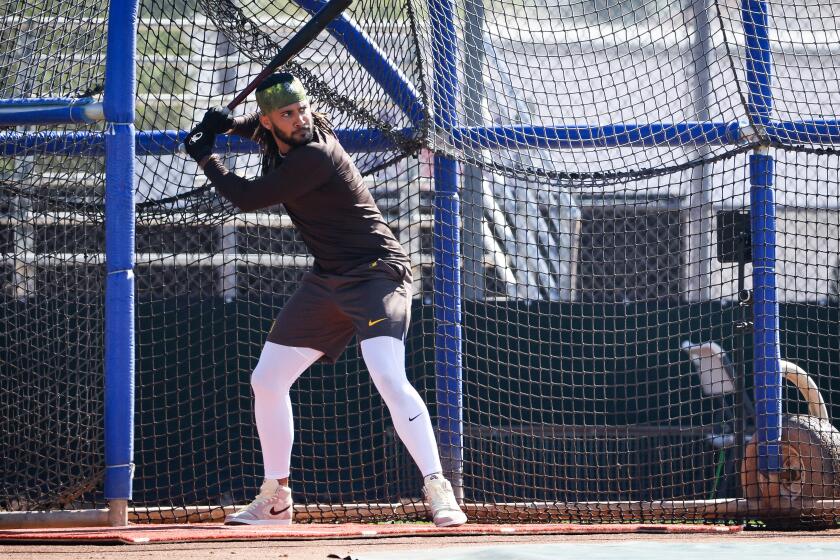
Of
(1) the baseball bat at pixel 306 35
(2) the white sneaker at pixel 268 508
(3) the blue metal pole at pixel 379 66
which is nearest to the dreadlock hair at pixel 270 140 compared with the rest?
(1) the baseball bat at pixel 306 35

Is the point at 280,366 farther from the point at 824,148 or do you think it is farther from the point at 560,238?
the point at 560,238

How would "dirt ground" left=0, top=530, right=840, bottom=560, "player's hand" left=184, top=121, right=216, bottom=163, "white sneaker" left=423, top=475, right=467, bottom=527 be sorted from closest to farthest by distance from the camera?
"dirt ground" left=0, top=530, right=840, bottom=560, "white sneaker" left=423, top=475, right=467, bottom=527, "player's hand" left=184, top=121, right=216, bottom=163

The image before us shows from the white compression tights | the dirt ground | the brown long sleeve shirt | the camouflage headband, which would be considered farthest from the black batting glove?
the dirt ground

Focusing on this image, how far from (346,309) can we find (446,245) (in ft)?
5.16

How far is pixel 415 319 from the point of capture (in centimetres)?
818

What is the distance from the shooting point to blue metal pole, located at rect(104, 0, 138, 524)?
17.8 feet

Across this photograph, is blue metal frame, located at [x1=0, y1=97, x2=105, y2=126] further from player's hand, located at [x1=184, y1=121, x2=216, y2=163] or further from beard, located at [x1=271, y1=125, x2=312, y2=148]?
beard, located at [x1=271, y1=125, x2=312, y2=148]

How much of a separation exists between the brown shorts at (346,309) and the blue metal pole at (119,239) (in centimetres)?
89

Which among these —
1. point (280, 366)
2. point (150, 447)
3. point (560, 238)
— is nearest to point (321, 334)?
point (280, 366)

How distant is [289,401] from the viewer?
5.04m

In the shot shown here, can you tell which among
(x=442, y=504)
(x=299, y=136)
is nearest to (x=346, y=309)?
(x=299, y=136)

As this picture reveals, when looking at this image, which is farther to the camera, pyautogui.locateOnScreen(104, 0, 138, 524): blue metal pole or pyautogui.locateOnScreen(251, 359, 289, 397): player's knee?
pyautogui.locateOnScreen(104, 0, 138, 524): blue metal pole

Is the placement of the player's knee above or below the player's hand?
below

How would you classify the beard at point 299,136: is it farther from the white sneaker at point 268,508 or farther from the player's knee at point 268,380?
the white sneaker at point 268,508
